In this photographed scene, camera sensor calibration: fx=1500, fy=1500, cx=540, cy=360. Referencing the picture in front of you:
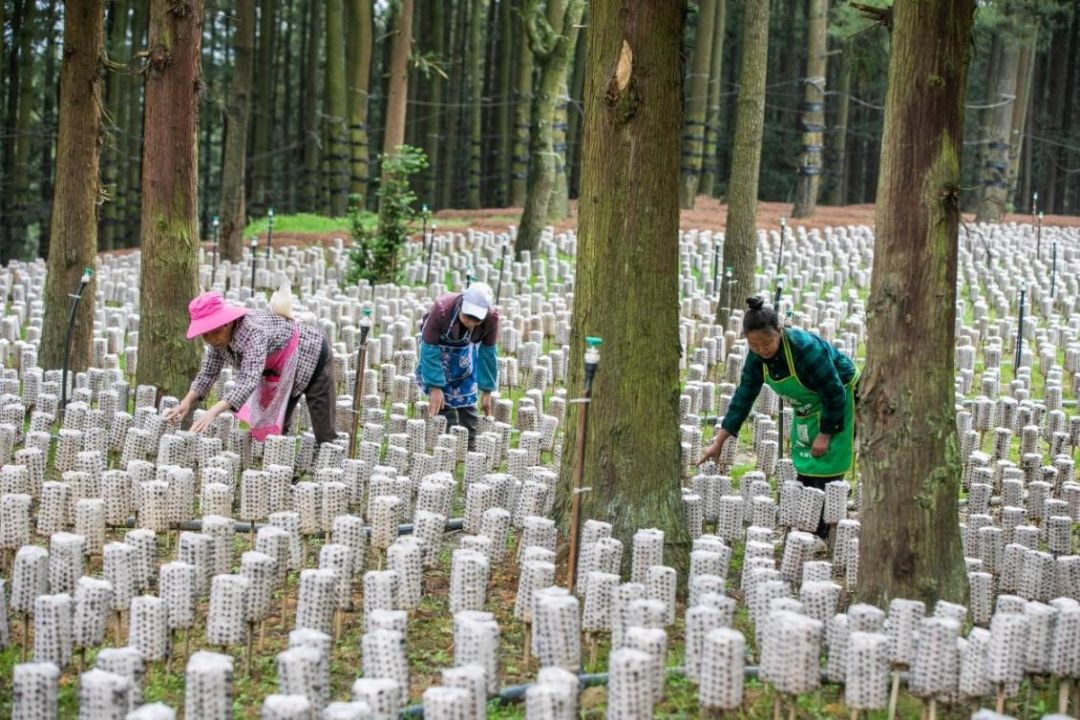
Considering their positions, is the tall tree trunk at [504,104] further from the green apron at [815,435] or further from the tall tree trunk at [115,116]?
the green apron at [815,435]

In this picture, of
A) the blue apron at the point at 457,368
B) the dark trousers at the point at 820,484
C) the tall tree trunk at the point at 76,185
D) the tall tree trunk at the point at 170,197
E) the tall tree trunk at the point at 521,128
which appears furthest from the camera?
the tall tree trunk at the point at 521,128

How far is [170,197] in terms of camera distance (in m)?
10.6

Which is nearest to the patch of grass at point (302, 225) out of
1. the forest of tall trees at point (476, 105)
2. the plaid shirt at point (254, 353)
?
the forest of tall trees at point (476, 105)

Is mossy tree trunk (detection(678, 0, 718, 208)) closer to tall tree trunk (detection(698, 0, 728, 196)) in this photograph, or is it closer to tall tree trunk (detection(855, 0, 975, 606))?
tall tree trunk (detection(698, 0, 728, 196))

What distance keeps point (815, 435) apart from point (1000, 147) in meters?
23.5

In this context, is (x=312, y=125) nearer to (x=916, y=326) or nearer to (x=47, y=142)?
(x=47, y=142)

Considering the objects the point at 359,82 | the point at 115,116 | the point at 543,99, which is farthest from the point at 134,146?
the point at 543,99

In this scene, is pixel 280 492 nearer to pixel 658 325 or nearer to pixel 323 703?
pixel 658 325

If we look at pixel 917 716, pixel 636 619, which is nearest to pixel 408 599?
pixel 636 619

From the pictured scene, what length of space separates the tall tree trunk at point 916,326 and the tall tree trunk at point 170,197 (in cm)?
544

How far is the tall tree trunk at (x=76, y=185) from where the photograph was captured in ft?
37.3

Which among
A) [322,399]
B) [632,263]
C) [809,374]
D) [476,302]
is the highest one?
[632,263]

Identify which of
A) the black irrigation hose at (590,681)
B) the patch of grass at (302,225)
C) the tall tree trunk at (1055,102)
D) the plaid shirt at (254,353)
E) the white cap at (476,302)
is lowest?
the black irrigation hose at (590,681)

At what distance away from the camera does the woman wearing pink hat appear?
27.0 ft
